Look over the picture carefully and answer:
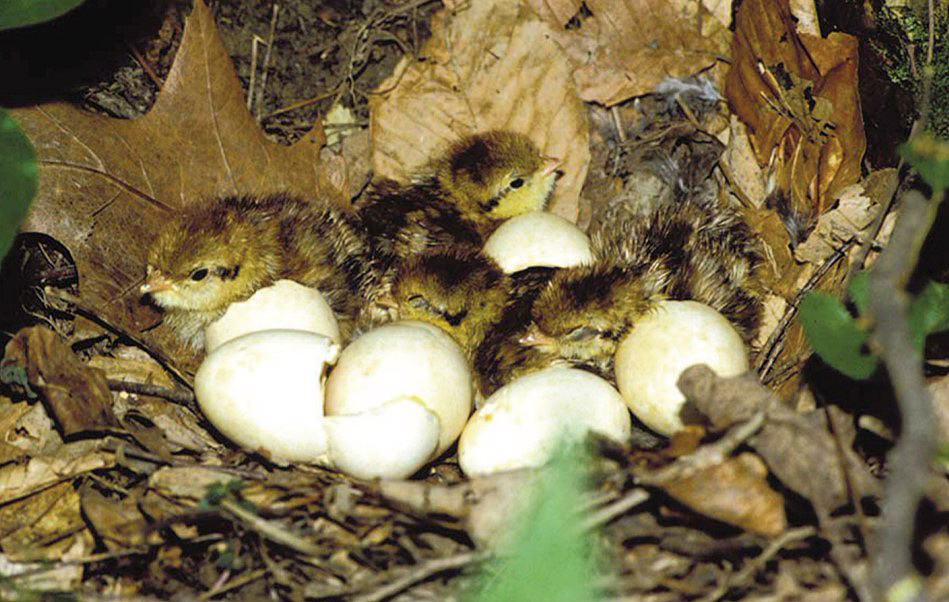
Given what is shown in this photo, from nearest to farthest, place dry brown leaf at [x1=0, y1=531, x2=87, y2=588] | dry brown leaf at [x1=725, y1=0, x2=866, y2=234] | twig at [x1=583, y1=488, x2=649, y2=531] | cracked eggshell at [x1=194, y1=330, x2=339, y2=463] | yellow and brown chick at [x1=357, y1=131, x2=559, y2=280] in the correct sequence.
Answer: twig at [x1=583, y1=488, x2=649, y2=531] → dry brown leaf at [x1=0, y1=531, x2=87, y2=588] → cracked eggshell at [x1=194, y1=330, x2=339, y2=463] → dry brown leaf at [x1=725, y1=0, x2=866, y2=234] → yellow and brown chick at [x1=357, y1=131, x2=559, y2=280]

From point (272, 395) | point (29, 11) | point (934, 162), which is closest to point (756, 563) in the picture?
point (934, 162)

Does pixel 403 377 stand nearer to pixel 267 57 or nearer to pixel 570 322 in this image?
pixel 570 322

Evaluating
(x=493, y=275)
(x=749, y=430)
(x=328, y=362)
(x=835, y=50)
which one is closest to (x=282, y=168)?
(x=493, y=275)

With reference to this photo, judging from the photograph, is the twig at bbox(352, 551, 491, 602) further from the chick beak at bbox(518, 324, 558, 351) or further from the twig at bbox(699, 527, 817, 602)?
the chick beak at bbox(518, 324, 558, 351)

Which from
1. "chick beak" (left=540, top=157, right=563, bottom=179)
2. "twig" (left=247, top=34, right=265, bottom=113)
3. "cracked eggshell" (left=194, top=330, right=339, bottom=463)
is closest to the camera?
"cracked eggshell" (left=194, top=330, right=339, bottom=463)

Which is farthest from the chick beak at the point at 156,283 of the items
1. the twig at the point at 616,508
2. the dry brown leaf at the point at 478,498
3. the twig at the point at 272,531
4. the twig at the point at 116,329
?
the twig at the point at 616,508

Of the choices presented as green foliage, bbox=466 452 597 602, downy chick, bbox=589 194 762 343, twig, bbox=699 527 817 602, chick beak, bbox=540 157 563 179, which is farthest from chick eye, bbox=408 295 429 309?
green foliage, bbox=466 452 597 602
